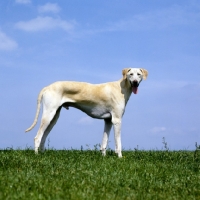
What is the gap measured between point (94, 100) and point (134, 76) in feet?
4.36

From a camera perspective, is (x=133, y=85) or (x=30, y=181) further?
(x=133, y=85)

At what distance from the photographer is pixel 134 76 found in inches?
462

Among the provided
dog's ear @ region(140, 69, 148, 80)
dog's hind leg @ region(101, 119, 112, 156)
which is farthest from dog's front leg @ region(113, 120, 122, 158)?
dog's ear @ region(140, 69, 148, 80)

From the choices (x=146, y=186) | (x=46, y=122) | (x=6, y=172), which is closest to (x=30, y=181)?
(x=6, y=172)

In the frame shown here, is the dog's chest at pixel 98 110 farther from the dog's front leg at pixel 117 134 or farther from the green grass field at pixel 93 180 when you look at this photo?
the green grass field at pixel 93 180

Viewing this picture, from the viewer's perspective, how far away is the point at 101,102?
12.1m

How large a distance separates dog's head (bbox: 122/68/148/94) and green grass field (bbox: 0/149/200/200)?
8.51 feet

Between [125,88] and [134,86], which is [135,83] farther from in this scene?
[125,88]

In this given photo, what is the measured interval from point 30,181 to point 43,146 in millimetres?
5663

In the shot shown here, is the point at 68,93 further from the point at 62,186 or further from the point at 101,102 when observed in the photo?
the point at 62,186

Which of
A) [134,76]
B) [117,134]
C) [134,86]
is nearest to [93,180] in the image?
[117,134]

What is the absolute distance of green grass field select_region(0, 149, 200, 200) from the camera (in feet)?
19.7

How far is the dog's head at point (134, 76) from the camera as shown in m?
11.8

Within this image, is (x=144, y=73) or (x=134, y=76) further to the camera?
(x=144, y=73)
